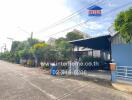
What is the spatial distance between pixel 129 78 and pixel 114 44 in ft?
10.3

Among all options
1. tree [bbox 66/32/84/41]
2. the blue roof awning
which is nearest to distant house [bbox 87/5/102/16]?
the blue roof awning

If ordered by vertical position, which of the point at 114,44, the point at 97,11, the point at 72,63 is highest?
the point at 97,11

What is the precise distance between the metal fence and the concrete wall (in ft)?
1.03

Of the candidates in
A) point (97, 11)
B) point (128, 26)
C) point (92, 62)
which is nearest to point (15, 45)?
point (92, 62)

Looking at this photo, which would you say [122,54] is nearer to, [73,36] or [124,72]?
[124,72]

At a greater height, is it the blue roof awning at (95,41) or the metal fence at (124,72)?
the blue roof awning at (95,41)

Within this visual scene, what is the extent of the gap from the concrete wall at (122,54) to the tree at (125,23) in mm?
2226

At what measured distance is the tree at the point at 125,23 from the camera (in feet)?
34.0

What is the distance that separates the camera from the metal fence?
12.4 m

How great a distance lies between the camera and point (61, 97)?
28.1 ft

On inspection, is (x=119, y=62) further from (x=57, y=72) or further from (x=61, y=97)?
(x=57, y=72)

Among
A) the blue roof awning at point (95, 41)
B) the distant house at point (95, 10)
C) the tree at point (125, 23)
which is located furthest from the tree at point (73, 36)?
the tree at point (125, 23)

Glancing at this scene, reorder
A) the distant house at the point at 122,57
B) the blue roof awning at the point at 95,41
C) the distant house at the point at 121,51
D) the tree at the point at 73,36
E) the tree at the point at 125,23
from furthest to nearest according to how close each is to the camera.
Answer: the tree at the point at 73,36 < the blue roof awning at the point at 95,41 < the distant house at the point at 121,51 < the distant house at the point at 122,57 < the tree at the point at 125,23

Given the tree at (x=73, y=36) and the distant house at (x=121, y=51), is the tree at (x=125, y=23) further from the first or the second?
the tree at (x=73, y=36)
